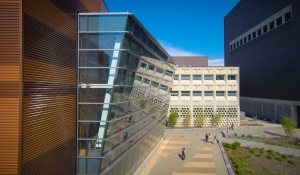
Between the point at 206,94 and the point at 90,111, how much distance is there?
33.2 m

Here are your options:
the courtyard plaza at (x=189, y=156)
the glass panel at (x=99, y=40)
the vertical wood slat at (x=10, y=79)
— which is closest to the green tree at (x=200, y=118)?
the courtyard plaza at (x=189, y=156)

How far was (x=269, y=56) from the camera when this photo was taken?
50.6 metres

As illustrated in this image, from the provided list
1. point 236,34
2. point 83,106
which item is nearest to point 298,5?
point 236,34

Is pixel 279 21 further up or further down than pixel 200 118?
further up

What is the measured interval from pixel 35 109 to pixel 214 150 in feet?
68.2

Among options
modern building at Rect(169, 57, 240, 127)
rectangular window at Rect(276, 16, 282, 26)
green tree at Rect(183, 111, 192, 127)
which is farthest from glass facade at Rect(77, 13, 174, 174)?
rectangular window at Rect(276, 16, 282, 26)

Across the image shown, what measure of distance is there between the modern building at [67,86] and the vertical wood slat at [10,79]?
0.11ft

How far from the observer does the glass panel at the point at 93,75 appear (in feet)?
37.3

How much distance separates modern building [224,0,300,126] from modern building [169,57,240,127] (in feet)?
33.3

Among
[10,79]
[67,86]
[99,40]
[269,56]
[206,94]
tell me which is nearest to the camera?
[10,79]

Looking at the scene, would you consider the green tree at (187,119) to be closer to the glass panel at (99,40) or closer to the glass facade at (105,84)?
the glass facade at (105,84)

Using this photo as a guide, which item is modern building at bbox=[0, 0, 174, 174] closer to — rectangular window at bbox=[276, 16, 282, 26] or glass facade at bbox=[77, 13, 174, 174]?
glass facade at bbox=[77, 13, 174, 174]

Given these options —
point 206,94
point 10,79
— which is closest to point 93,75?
point 10,79

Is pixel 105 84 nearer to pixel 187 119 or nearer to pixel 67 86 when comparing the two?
pixel 67 86
